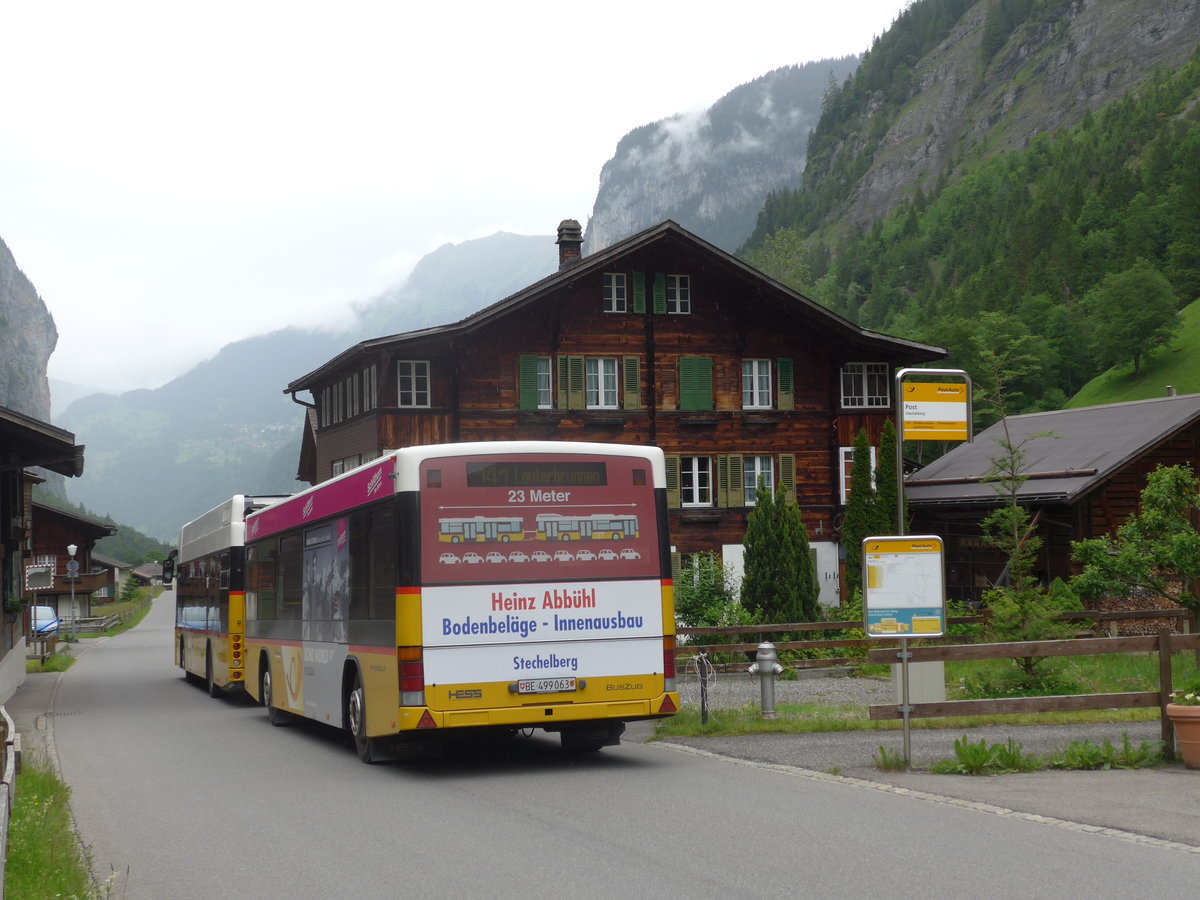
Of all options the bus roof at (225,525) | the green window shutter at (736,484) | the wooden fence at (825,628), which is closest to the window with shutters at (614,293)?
the green window shutter at (736,484)

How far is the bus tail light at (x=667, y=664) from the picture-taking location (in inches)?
542

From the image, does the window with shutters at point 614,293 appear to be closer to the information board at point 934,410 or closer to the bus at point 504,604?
the information board at point 934,410

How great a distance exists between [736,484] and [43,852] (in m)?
35.0

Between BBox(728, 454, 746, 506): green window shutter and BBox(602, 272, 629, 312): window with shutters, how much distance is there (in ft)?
18.1

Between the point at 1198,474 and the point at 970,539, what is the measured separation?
642 centimetres

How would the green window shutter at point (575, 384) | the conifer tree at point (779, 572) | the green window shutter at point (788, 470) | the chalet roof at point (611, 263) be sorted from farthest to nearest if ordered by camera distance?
the green window shutter at point (788, 470), the green window shutter at point (575, 384), the chalet roof at point (611, 263), the conifer tree at point (779, 572)

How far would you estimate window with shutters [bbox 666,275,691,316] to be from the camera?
43.2m

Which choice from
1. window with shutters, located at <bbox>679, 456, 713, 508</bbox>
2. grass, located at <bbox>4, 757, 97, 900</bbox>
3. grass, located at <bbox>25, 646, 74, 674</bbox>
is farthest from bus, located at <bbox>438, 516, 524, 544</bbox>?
window with shutters, located at <bbox>679, 456, 713, 508</bbox>

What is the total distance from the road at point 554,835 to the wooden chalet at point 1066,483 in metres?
21.8

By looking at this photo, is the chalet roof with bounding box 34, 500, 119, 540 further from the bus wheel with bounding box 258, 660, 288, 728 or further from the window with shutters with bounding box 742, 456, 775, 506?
the bus wheel with bounding box 258, 660, 288, 728

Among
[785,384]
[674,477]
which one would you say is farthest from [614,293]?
[785,384]

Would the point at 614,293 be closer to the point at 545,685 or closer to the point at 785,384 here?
the point at 785,384

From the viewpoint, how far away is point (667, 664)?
13.8 metres

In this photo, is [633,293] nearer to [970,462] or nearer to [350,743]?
[970,462]
